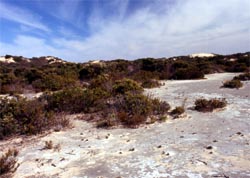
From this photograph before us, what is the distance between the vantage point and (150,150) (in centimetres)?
518

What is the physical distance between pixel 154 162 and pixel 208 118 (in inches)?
124

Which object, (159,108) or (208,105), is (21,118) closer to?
(159,108)

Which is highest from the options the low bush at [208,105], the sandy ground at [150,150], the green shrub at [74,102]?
the green shrub at [74,102]

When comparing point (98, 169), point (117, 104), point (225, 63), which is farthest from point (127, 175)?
point (225, 63)

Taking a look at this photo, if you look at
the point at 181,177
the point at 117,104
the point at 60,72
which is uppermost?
the point at 60,72

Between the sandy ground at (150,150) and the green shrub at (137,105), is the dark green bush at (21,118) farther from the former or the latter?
the green shrub at (137,105)

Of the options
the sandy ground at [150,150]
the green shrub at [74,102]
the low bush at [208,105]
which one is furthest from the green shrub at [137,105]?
the low bush at [208,105]

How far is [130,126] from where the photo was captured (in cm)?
693

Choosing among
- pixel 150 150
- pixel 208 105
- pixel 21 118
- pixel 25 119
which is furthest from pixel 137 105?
pixel 21 118

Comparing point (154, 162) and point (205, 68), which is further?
point (205, 68)

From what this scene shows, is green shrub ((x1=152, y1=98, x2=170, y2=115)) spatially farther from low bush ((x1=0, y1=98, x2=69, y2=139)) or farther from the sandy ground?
low bush ((x1=0, y1=98, x2=69, y2=139))

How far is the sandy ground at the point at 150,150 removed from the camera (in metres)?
4.27

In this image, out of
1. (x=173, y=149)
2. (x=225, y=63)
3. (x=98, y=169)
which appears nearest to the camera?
(x=98, y=169)

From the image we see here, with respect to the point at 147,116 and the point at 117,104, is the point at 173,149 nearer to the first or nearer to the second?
the point at 147,116
